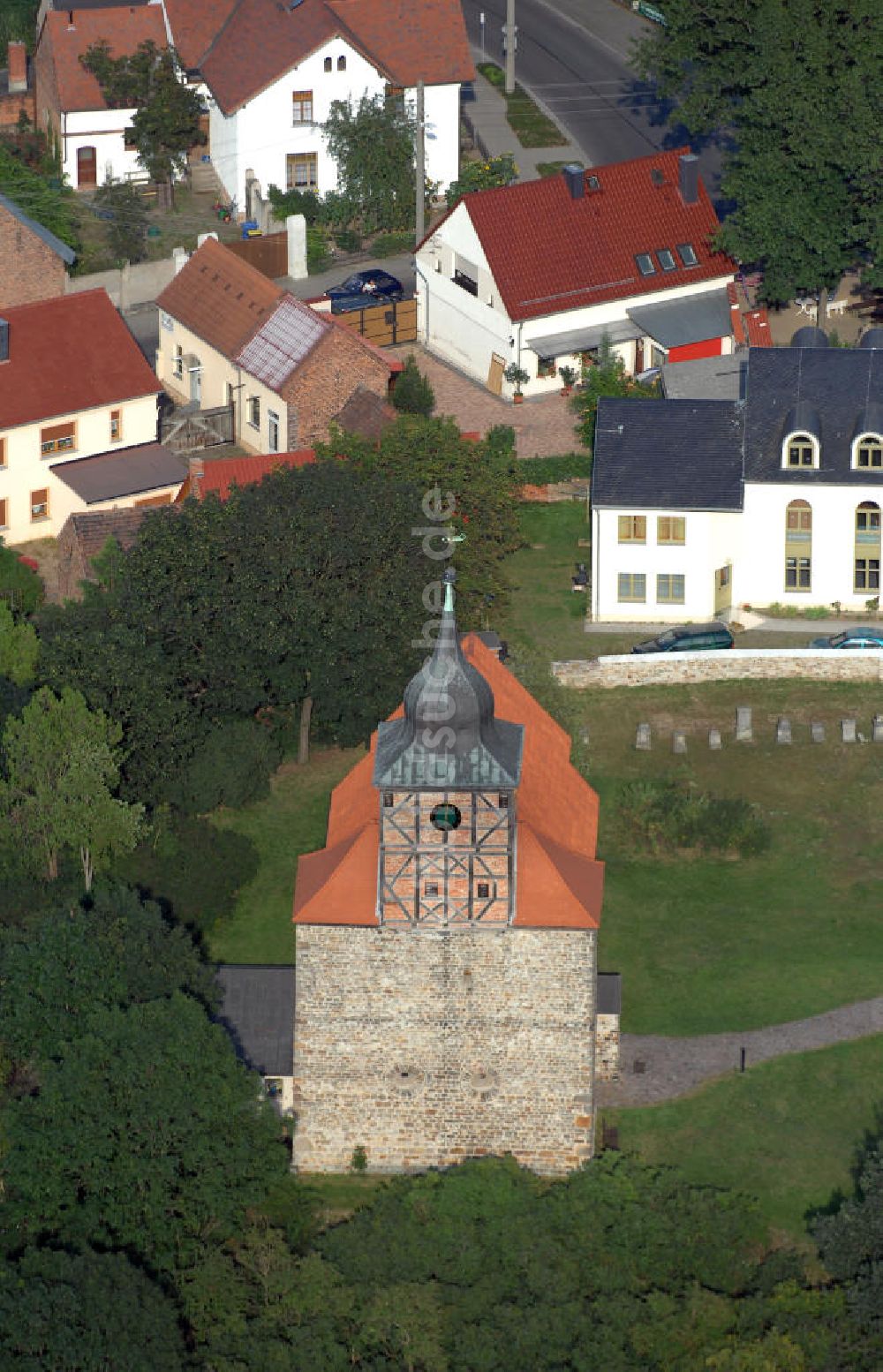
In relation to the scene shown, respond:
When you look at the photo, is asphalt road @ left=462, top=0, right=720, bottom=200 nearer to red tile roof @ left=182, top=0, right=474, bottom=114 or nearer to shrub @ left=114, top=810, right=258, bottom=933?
red tile roof @ left=182, top=0, right=474, bottom=114

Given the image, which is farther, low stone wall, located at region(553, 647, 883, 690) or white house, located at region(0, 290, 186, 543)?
white house, located at region(0, 290, 186, 543)

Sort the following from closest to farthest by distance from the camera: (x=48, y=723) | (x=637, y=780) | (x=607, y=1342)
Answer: (x=607, y=1342), (x=48, y=723), (x=637, y=780)

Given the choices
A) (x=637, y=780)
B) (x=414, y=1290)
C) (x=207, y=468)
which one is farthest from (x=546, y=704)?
(x=414, y=1290)

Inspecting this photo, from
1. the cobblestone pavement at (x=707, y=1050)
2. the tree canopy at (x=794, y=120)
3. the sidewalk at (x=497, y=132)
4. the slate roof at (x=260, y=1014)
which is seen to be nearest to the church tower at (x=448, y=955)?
the slate roof at (x=260, y=1014)

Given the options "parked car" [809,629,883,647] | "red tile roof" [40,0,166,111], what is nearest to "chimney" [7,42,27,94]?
"red tile roof" [40,0,166,111]

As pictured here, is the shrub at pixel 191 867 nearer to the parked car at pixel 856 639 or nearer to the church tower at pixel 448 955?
the church tower at pixel 448 955

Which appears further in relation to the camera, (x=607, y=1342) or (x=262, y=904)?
(x=262, y=904)

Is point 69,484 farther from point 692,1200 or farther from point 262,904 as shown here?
point 692,1200
